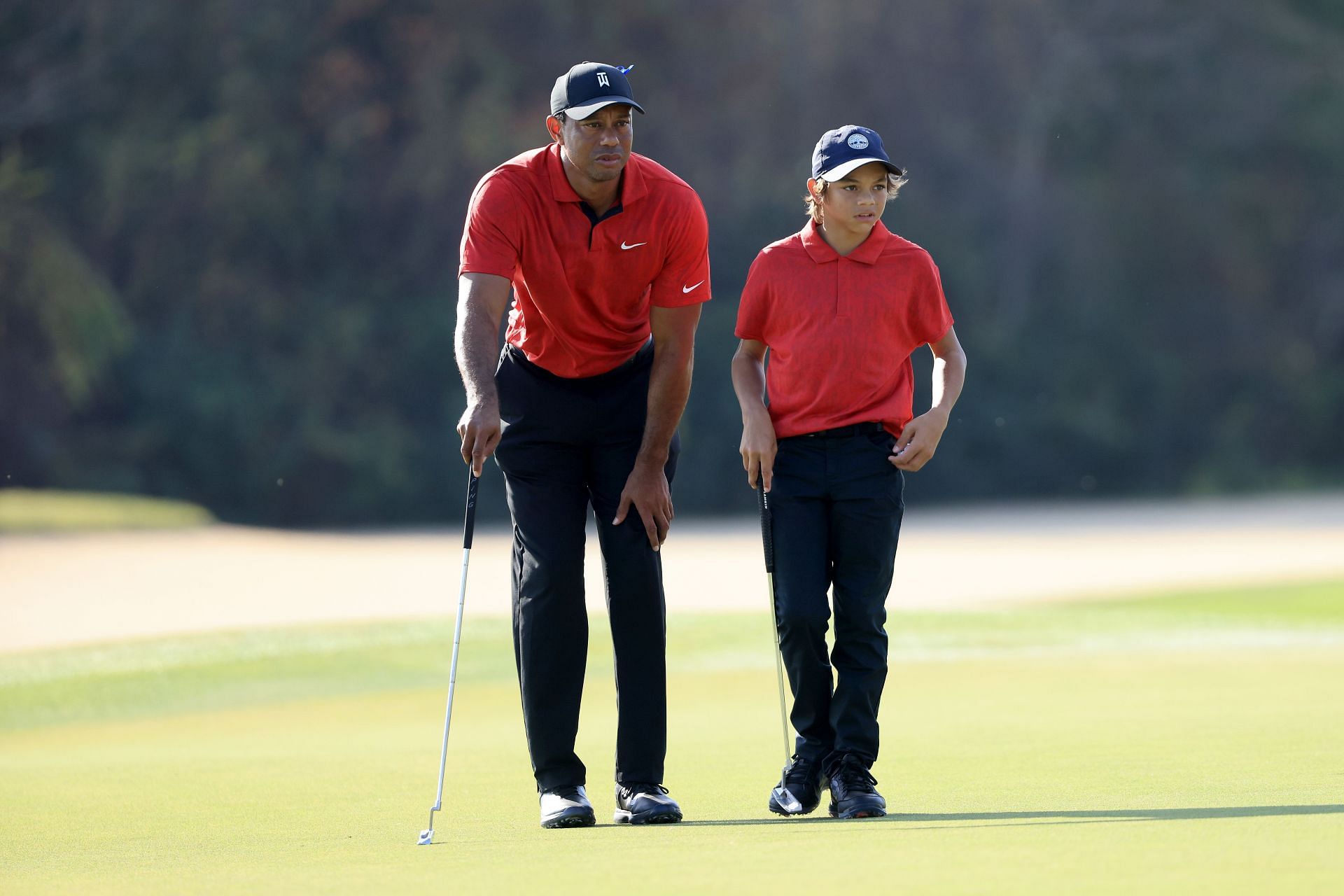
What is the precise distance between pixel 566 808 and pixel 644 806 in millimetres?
176

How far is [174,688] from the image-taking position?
8562mm

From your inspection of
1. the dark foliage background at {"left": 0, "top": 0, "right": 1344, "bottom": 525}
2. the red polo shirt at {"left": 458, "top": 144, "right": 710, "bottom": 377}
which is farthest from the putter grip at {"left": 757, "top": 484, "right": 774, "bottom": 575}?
the dark foliage background at {"left": 0, "top": 0, "right": 1344, "bottom": 525}

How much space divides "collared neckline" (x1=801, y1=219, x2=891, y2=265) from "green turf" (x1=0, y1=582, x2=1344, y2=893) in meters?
1.26

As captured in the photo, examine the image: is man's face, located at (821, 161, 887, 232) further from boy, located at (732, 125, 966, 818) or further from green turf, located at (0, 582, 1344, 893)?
green turf, located at (0, 582, 1344, 893)

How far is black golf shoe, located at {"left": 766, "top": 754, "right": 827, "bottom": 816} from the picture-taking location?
4.22m

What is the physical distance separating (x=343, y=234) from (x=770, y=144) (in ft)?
22.8

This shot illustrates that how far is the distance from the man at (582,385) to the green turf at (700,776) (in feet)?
0.87

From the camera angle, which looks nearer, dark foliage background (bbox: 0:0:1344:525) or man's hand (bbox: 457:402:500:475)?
man's hand (bbox: 457:402:500:475)

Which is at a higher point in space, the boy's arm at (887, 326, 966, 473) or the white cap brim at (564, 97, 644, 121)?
the white cap brim at (564, 97, 644, 121)

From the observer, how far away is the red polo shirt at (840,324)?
175 inches

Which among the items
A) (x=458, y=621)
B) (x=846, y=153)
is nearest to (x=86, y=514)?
(x=458, y=621)

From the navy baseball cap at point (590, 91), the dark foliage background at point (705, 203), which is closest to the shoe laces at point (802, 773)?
the navy baseball cap at point (590, 91)

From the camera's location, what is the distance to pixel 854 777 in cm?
420

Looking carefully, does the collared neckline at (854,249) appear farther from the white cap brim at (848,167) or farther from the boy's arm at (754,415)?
the boy's arm at (754,415)
